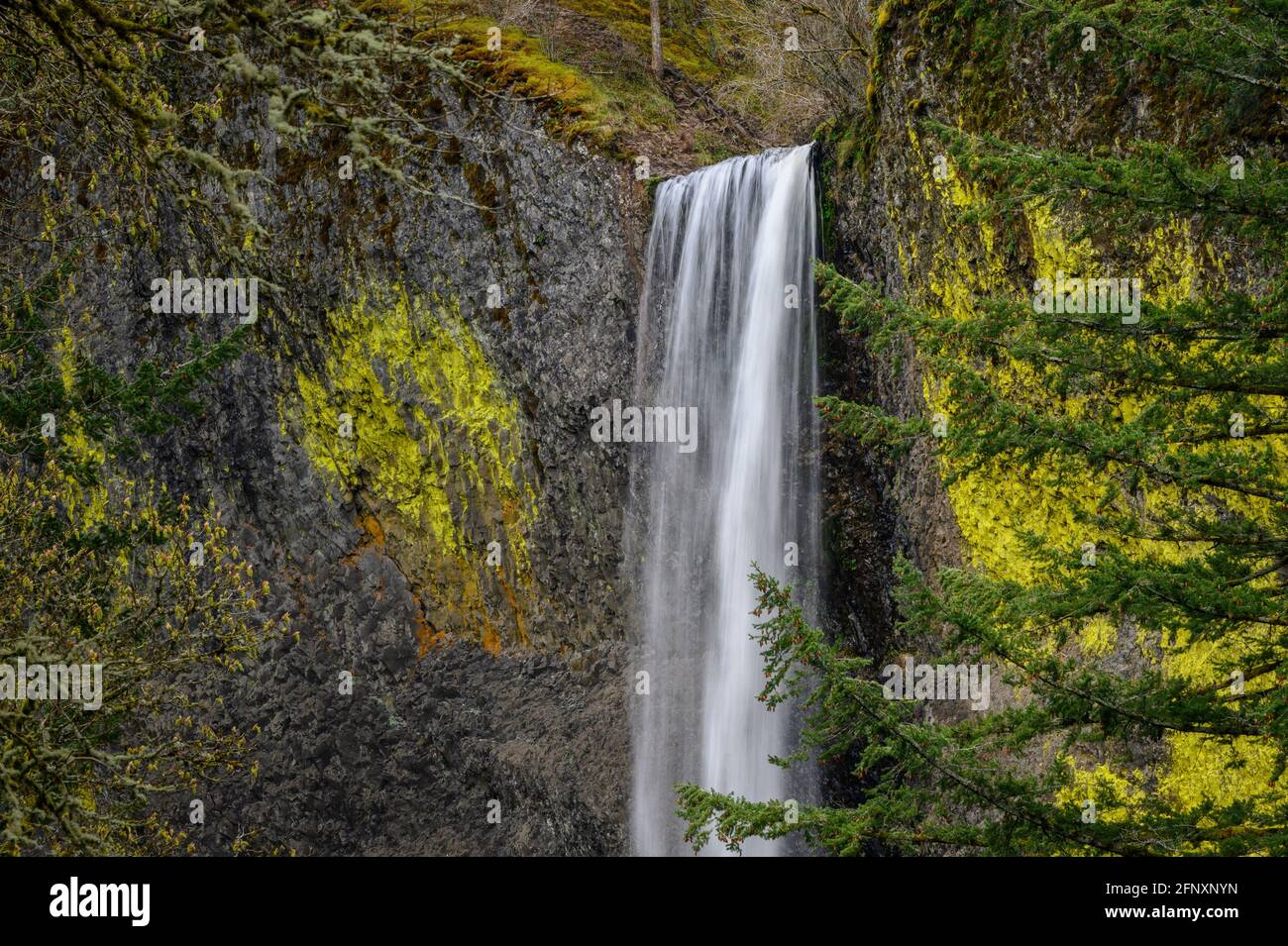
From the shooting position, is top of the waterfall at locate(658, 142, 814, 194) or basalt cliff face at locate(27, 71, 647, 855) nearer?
top of the waterfall at locate(658, 142, 814, 194)

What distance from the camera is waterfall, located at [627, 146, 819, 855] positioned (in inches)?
577

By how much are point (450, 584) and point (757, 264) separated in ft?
23.5

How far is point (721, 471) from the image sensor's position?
1581 centimetres

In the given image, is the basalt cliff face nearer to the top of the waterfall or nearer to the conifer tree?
the top of the waterfall

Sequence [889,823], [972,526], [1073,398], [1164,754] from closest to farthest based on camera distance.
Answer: [889,823]
[1164,754]
[1073,398]
[972,526]

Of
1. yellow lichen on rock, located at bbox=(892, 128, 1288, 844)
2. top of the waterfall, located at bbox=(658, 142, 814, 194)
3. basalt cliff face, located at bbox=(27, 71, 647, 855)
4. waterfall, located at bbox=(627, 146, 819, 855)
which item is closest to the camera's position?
yellow lichen on rock, located at bbox=(892, 128, 1288, 844)

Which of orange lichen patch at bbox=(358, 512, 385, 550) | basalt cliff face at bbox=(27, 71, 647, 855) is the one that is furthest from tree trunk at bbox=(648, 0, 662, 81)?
orange lichen patch at bbox=(358, 512, 385, 550)

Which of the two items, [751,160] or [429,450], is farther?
[429,450]

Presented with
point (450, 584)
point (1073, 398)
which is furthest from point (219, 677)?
point (1073, 398)

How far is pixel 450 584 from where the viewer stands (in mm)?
18781

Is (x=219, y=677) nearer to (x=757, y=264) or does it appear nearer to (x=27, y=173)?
(x=27, y=173)

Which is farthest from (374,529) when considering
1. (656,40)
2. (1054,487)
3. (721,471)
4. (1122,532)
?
(1122,532)

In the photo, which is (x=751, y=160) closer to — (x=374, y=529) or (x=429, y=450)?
(x=429, y=450)

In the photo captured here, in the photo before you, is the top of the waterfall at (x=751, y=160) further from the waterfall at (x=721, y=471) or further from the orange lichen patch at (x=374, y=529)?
the orange lichen patch at (x=374, y=529)
